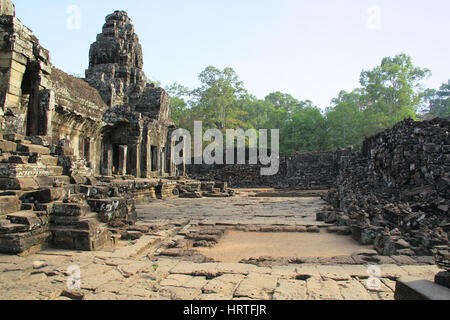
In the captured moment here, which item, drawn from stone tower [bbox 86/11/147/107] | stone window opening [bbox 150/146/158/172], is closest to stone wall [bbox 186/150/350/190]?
stone window opening [bbox 150/146/158/172]

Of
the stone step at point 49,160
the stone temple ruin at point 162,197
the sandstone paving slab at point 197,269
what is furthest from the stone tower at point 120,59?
the sandstone paving slab at point 197,269

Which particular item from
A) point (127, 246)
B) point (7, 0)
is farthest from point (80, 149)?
point (127, 246)

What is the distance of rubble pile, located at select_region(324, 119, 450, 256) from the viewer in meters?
5.00

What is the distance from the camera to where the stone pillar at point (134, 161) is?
17.1m

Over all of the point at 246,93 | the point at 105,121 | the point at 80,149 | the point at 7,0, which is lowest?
the point at 80,149

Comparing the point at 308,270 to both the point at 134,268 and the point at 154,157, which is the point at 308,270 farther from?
the point at 154,157

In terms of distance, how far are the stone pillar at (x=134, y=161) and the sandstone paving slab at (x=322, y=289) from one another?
48.7ft

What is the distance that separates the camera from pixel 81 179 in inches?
253

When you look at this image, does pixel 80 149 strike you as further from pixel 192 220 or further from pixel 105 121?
pixel 192 220

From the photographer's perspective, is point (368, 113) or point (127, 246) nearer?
point (127, 246)

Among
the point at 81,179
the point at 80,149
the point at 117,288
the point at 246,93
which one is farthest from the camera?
the point at 246,93

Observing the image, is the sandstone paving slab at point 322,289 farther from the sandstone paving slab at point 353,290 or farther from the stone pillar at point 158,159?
the stone pillar at point 158,159

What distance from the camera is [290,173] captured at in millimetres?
26969
